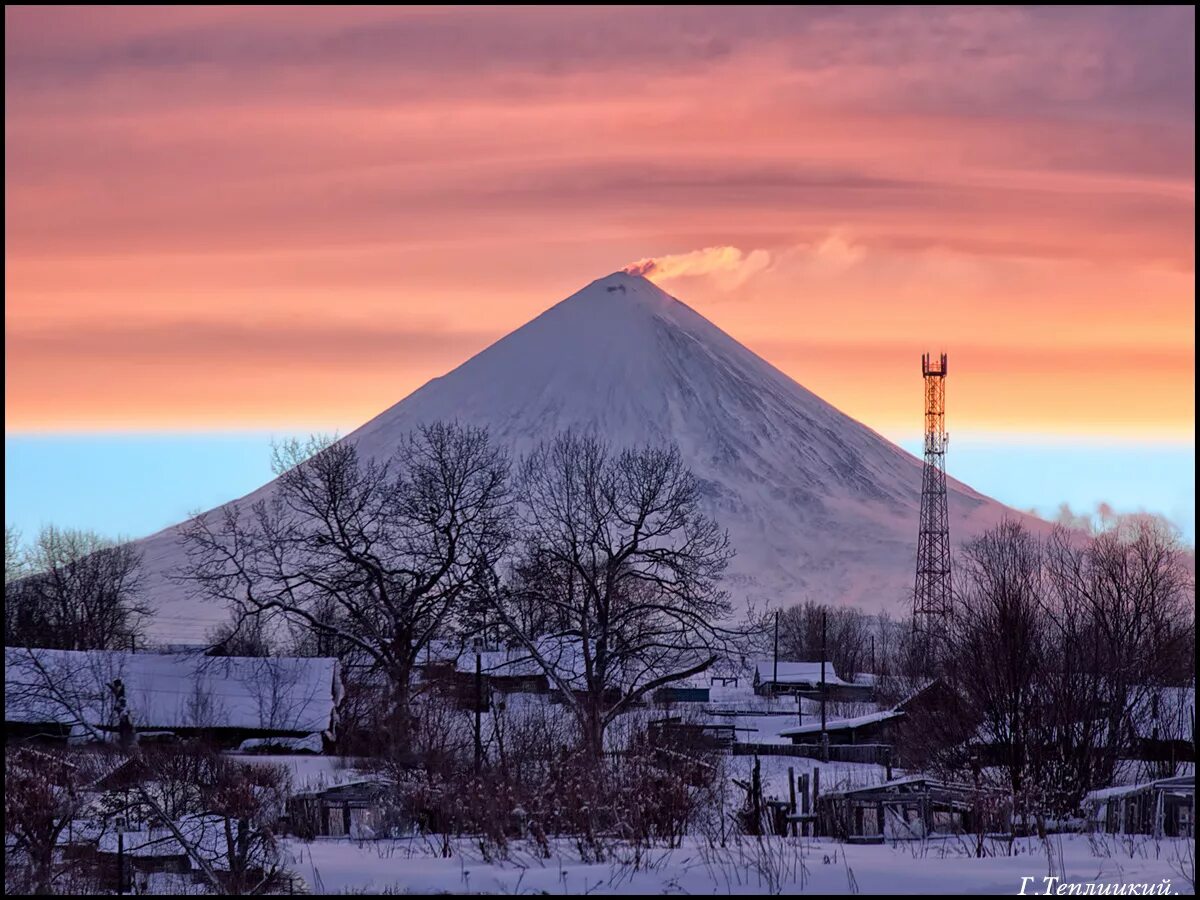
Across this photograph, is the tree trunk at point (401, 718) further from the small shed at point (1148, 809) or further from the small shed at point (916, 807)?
the small shed at point (1148, 809)

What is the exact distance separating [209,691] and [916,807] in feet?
89.4

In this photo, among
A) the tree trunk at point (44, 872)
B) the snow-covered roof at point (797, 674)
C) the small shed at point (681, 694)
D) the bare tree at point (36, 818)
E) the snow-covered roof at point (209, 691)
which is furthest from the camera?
the snow-covered roof at point (797, 674)

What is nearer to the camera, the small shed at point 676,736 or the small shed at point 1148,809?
the small shed at point 1148,809

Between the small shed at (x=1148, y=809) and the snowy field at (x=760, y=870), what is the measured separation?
16.6 feet

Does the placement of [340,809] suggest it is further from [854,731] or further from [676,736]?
[854,731]

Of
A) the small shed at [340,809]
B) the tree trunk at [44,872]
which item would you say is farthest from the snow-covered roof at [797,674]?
the tree trunk at [44,872]

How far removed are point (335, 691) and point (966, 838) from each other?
32.8 metres

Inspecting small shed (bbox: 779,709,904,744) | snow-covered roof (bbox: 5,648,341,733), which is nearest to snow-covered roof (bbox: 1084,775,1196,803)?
snow-covered roof (bbox: 5,648,341,733)

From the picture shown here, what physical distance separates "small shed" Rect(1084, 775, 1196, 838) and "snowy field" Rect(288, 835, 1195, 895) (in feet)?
16.6

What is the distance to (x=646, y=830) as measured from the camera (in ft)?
Answer: 52.6

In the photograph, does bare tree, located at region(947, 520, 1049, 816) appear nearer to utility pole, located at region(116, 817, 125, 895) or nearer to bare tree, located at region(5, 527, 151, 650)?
utility pole, located at region(116, 817, 125, 895)

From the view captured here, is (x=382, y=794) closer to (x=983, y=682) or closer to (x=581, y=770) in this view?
(x=581, y=770)

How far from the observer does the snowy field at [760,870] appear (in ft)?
41.1

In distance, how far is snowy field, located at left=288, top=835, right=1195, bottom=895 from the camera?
12516 millimetres
